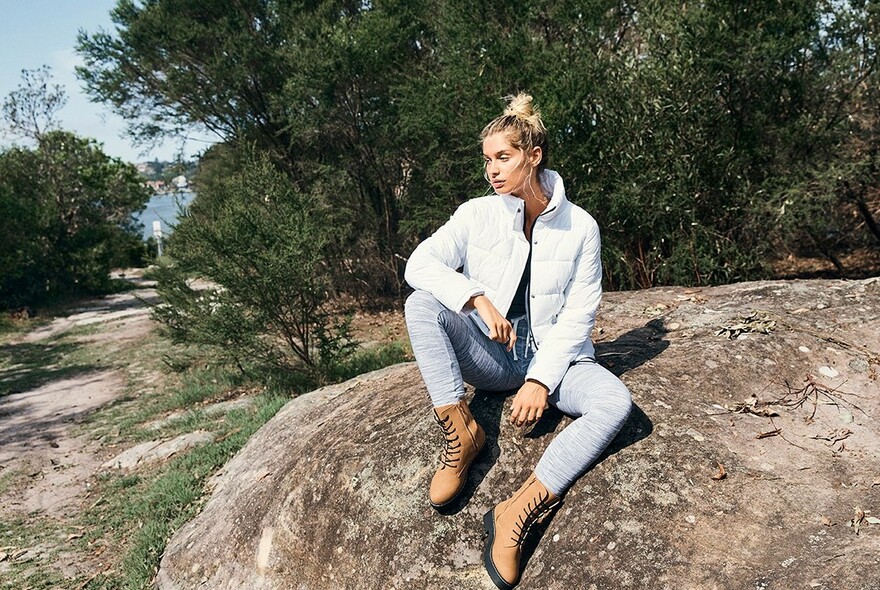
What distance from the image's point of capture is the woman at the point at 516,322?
285cm

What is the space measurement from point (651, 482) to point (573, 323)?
759 millimetres

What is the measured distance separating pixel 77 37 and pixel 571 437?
18.5 meters

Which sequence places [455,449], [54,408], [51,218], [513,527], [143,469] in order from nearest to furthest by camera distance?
[513,527] < [455,449] < [143,469] < [54,408] < [51,218]

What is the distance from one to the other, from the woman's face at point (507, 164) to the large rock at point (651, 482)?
1099 mm

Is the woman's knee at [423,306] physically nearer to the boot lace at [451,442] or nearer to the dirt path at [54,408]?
the boot lace at [451,442]

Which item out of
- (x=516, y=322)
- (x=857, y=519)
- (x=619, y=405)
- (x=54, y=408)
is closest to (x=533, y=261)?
(x=516, y=322)

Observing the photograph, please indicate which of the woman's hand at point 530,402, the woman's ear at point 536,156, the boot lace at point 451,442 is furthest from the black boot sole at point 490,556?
the woman's ear at point 536,156

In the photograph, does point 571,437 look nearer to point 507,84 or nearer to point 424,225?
point 507,84

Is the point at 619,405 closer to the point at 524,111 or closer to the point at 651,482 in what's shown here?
the point at 651,482

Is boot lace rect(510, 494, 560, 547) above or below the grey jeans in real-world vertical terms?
below

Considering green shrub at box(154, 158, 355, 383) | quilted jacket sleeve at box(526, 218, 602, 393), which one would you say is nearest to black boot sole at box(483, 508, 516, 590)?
quilted jacket sleeve at box(526, 218, 602, 393)

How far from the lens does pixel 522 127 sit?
3.10 metres

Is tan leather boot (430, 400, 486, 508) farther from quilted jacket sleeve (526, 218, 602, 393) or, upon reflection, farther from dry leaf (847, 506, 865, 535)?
dry leaf (847, 506, 865, 535)

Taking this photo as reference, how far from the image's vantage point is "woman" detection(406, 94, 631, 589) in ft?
9.34
